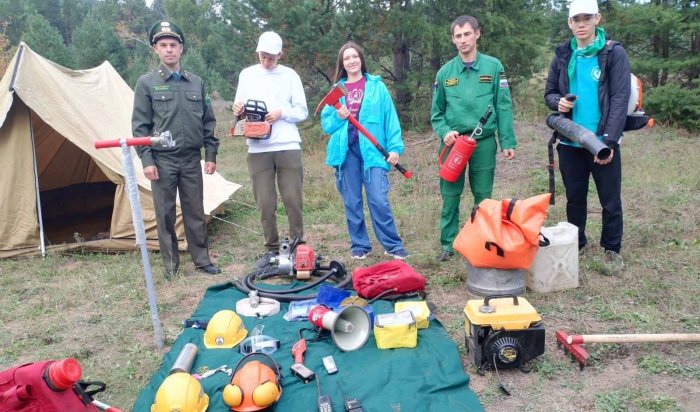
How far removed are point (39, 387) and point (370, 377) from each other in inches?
59.6

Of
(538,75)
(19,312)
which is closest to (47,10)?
(538,75)

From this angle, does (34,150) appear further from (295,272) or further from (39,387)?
(39,387)

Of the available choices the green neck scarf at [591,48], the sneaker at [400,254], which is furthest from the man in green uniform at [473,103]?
the sneaker at [400,254]

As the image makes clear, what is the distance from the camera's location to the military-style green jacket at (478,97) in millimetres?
4145

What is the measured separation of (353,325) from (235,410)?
2.98ft

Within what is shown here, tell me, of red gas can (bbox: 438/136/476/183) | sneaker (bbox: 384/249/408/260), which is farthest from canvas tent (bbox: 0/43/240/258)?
red gas can (bbox: 438/136/476/183)

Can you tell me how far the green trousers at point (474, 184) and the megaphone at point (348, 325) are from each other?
5.10 feet

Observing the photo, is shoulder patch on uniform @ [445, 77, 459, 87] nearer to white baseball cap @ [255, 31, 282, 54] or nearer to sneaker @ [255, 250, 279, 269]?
white baseball cap @ [255, 31, 282, 54]

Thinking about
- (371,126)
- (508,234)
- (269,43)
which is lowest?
(508,234)

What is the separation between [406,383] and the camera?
9.04ft

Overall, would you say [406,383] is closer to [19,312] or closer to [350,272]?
[350,272]

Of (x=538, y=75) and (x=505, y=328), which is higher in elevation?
(x=538, y=75)

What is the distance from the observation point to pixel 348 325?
10.5 feet

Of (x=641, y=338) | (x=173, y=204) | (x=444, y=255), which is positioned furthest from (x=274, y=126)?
(x=641, y=338)
